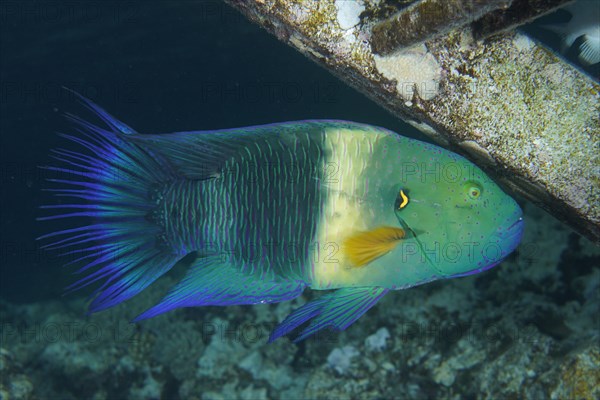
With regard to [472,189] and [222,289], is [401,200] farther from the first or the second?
[222,289]

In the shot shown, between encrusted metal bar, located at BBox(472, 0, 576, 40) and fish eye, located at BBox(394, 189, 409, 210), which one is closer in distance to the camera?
encrusted metal bar, located at BBox(472, 0, 576, 40)

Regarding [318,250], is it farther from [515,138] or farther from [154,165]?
[515,138]

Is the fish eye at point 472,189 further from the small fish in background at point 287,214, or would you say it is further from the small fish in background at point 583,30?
the small fish in background at point 583,30

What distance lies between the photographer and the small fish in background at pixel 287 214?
79.4 inches

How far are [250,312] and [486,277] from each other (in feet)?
12.3

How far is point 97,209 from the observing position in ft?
7.66

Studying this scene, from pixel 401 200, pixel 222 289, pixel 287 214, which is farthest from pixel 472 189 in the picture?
pixel 222 289

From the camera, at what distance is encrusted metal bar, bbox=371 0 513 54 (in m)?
1.72

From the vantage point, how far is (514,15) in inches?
69.8

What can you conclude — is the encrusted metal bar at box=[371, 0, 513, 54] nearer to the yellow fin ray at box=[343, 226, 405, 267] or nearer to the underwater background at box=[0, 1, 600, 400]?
the yellow fin ray at box=[343, 226, 405, 267]

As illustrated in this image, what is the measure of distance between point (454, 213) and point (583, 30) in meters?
2.68

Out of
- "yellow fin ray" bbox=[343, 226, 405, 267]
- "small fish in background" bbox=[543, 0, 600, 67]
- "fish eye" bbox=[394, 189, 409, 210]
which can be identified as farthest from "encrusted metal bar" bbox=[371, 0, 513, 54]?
"small fish in background" bbox=[543, 0, 600, 67]

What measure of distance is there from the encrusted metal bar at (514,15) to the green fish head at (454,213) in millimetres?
638

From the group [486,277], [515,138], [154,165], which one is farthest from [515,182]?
[486,277]
